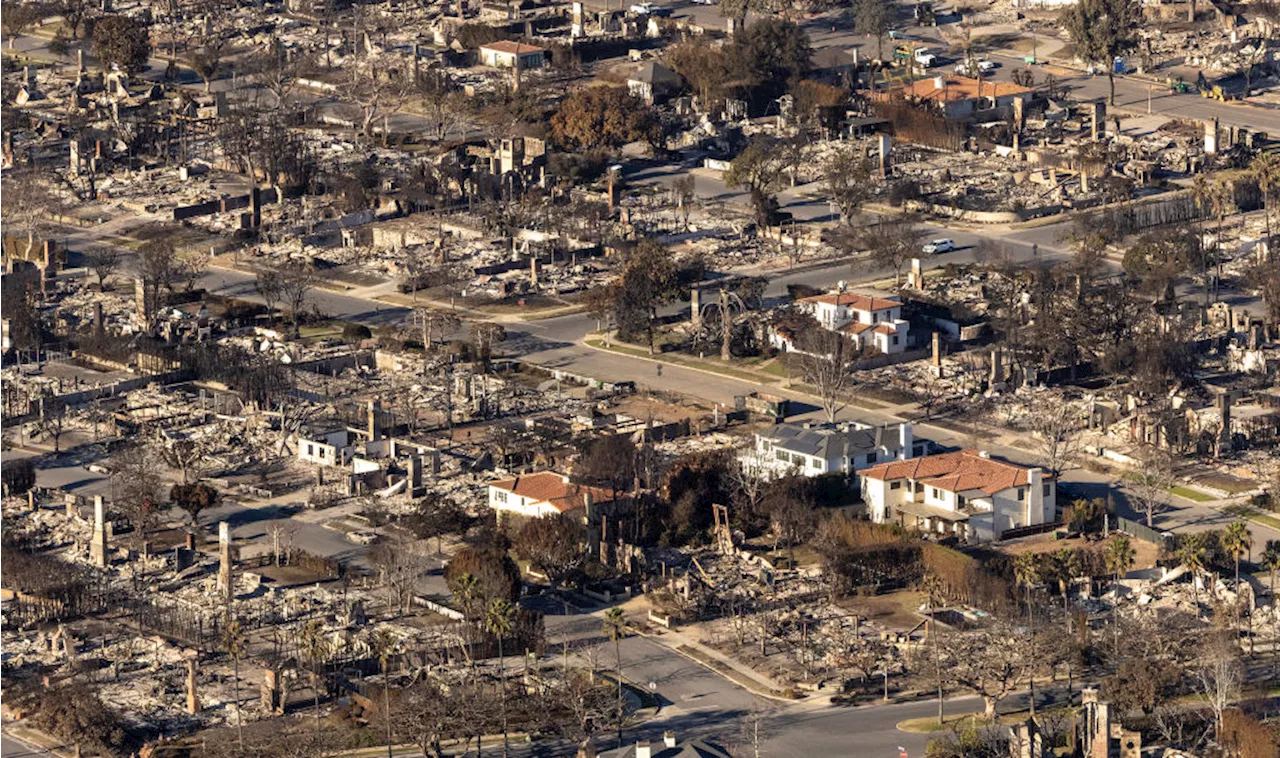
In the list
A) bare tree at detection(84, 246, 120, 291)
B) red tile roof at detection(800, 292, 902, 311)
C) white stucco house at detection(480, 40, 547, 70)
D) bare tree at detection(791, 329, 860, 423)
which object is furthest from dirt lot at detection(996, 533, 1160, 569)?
white stucco house at detection(480, 40, 547, 70)

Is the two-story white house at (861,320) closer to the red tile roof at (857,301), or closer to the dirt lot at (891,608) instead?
the red tile roof at (857,301)

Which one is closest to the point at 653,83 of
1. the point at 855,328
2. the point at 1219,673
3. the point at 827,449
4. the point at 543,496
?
the point at 855,328

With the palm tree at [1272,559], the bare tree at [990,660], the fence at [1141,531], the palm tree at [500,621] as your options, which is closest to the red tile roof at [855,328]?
the fence at [1141,531]

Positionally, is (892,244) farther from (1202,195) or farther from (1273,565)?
(1273,565)

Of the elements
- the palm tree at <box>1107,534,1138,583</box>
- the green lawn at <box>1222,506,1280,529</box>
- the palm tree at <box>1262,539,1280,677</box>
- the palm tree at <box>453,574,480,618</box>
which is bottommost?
the green lawn at <box>1222,506,1280,529</box>

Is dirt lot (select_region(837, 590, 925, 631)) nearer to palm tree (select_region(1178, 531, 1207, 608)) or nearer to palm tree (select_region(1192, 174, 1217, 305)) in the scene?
palm tree (select_region(1178, 531, 1207, 608))

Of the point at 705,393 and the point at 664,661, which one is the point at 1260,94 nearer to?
the point at 705,393
